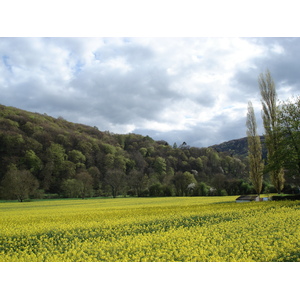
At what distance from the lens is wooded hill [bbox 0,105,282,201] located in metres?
55.1

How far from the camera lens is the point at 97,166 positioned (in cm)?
8238

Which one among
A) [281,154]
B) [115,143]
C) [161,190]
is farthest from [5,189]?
[115,143]

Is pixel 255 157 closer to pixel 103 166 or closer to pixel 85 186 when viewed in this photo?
pixel 85 186

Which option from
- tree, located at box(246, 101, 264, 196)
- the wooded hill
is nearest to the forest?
the wooded hill

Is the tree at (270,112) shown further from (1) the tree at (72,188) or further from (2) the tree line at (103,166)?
(1) the tree at (72,188)

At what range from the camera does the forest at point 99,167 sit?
2122 inches

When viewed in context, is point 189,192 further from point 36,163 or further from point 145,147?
point 145,147

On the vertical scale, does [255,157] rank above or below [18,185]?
above

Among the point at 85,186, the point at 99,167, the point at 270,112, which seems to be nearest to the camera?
the point at 270,112

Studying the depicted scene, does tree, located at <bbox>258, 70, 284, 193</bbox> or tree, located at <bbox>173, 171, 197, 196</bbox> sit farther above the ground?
tree, located at <bbox>258, 70, 284, 193</bbox>

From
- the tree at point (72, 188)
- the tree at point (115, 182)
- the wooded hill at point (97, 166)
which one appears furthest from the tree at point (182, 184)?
the tree at point (72, 188)

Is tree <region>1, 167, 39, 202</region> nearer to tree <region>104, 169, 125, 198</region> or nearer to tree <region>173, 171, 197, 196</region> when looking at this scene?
tree <region>104, 169, 125, 198</region>

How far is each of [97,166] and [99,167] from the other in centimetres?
75

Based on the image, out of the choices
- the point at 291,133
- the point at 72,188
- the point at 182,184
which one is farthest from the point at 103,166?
the point at 291,133
